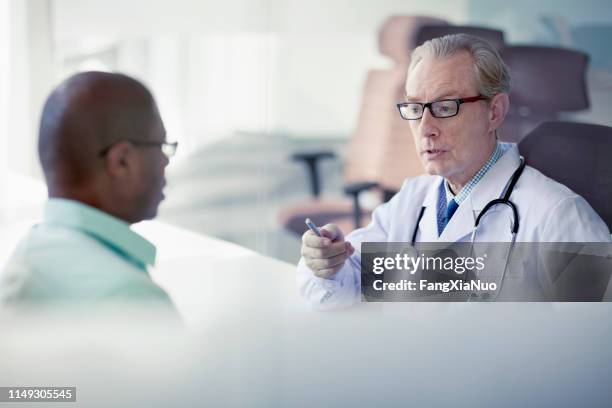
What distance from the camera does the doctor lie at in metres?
1.84

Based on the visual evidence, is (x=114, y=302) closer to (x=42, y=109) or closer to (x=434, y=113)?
(x=42, y=109)

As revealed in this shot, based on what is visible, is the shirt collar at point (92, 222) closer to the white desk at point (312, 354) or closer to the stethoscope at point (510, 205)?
the white desk at point (312, 354)

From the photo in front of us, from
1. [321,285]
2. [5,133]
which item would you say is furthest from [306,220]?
[5,133]

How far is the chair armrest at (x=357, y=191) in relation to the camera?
1.99 meters

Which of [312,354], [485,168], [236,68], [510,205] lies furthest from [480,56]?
[312,354]

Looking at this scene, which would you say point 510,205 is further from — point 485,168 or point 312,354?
point 312,354

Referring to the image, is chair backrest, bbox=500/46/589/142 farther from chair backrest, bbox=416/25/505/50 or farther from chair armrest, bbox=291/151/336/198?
chair armrest, bbox=291/151/336/198

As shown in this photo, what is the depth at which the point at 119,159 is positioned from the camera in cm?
162

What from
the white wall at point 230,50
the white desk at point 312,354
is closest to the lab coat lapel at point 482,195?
the white desk at point 312,354

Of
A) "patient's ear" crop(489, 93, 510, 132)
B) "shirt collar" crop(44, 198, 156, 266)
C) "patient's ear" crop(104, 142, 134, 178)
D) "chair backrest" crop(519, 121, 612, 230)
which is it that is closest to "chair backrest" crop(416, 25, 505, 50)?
"patient's ear" crop(489, 93, 510, 132)

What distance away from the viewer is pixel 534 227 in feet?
6.06

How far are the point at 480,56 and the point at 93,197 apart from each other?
1117 mm

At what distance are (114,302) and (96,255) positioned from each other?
11.4 inches

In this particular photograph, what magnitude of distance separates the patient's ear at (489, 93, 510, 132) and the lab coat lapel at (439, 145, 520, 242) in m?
0.09
